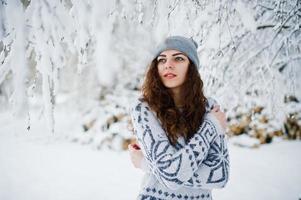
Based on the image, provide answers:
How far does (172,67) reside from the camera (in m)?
1.93

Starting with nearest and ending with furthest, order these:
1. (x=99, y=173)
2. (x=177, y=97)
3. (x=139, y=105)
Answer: (x=139, y=105) → (x=177, y=97) → (x=99, y=173)

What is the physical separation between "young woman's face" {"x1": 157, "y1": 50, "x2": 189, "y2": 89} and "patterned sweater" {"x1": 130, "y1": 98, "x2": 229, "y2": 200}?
0.77 ft

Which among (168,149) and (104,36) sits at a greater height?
(104,36)

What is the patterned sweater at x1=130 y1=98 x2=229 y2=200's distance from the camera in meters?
1.60

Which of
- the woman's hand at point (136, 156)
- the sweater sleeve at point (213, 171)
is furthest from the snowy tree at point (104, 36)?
the sweater sleeve at point (213, 171)

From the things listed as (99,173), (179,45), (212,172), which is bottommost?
(99,173)

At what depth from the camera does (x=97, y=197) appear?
530 centimetres

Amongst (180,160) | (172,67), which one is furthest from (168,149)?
(172,67)

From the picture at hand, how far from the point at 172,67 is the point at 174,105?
0.83 feet

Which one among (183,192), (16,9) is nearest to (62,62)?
(16,9)

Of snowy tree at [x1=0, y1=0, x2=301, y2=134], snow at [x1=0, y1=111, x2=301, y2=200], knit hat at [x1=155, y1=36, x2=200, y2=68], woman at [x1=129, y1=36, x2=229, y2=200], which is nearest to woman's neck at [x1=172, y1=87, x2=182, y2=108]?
woman at [x1=129, y1=36, x2=229, y2=200]

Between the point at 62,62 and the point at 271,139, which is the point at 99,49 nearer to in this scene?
the point at 62,62

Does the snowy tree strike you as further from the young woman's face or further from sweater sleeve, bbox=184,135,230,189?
sweater sleeve, bbox=184,135,230,189

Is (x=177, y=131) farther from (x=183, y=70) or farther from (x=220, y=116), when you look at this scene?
(x=183, y=70)
